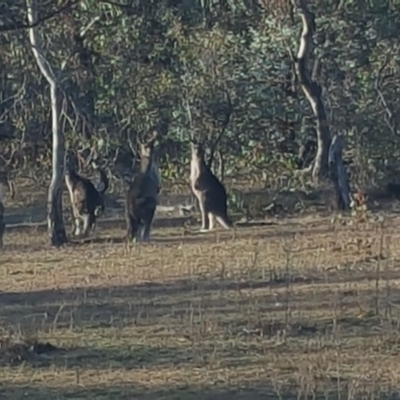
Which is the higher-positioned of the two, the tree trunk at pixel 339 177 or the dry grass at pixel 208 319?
the tree trunk at pixel 339 177

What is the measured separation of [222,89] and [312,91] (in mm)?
→ 1767

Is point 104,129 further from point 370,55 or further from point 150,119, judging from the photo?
point 370,55

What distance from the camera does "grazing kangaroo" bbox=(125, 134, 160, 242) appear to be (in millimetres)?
20500

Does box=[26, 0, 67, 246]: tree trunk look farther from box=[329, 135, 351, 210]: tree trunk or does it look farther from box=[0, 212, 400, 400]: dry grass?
box=[329, 135, 351, 210]: tree trunk

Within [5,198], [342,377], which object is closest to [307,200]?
[5,198]

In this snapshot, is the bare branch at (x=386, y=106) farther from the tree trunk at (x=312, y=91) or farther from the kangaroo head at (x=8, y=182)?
the kangaroo head at (x=8, y=182)

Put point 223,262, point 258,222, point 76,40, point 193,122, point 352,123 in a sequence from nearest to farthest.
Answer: point 223,262, point 258,222, point 76,40, point 193,122, point 352,123

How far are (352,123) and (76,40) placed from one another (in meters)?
6.94

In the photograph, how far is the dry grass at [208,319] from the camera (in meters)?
9.59

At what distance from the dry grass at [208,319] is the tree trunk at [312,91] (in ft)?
27.0

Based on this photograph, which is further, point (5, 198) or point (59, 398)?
point (5, 198)

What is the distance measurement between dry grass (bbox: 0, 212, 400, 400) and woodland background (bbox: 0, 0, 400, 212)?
8.95 metres

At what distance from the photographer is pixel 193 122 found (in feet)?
91.6

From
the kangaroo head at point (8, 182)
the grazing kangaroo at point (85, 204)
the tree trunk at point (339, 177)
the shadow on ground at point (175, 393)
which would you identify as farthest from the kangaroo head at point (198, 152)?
the shadow on ground at point (175, 393)
